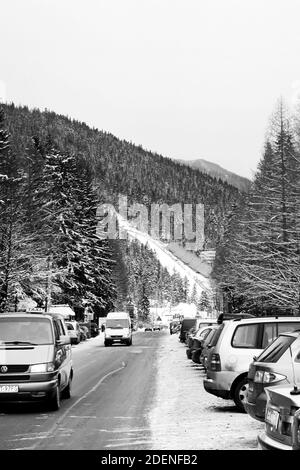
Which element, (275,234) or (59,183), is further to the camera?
(59,183)

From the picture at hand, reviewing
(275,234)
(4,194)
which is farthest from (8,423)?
(4,194)

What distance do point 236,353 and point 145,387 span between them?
5.30 metres

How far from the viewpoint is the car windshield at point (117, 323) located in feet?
140

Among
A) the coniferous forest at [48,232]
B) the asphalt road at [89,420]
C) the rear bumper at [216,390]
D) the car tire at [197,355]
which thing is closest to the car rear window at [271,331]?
the rear bumper at [216,390]

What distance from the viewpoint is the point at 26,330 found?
42.1 ft

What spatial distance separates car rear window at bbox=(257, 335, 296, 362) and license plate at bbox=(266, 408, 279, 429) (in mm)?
2440

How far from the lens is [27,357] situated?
11844 mm

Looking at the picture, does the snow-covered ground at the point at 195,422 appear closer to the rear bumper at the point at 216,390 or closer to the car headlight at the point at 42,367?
the rear bumper at the point at 216,390

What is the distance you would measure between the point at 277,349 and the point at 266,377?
41cm

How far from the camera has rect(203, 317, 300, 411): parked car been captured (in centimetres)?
1202

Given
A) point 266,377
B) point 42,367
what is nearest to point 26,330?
point 42,367

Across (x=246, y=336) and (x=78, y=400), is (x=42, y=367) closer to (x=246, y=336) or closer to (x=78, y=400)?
(x=78, y=400)

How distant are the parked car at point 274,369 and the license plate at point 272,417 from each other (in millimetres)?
1940
